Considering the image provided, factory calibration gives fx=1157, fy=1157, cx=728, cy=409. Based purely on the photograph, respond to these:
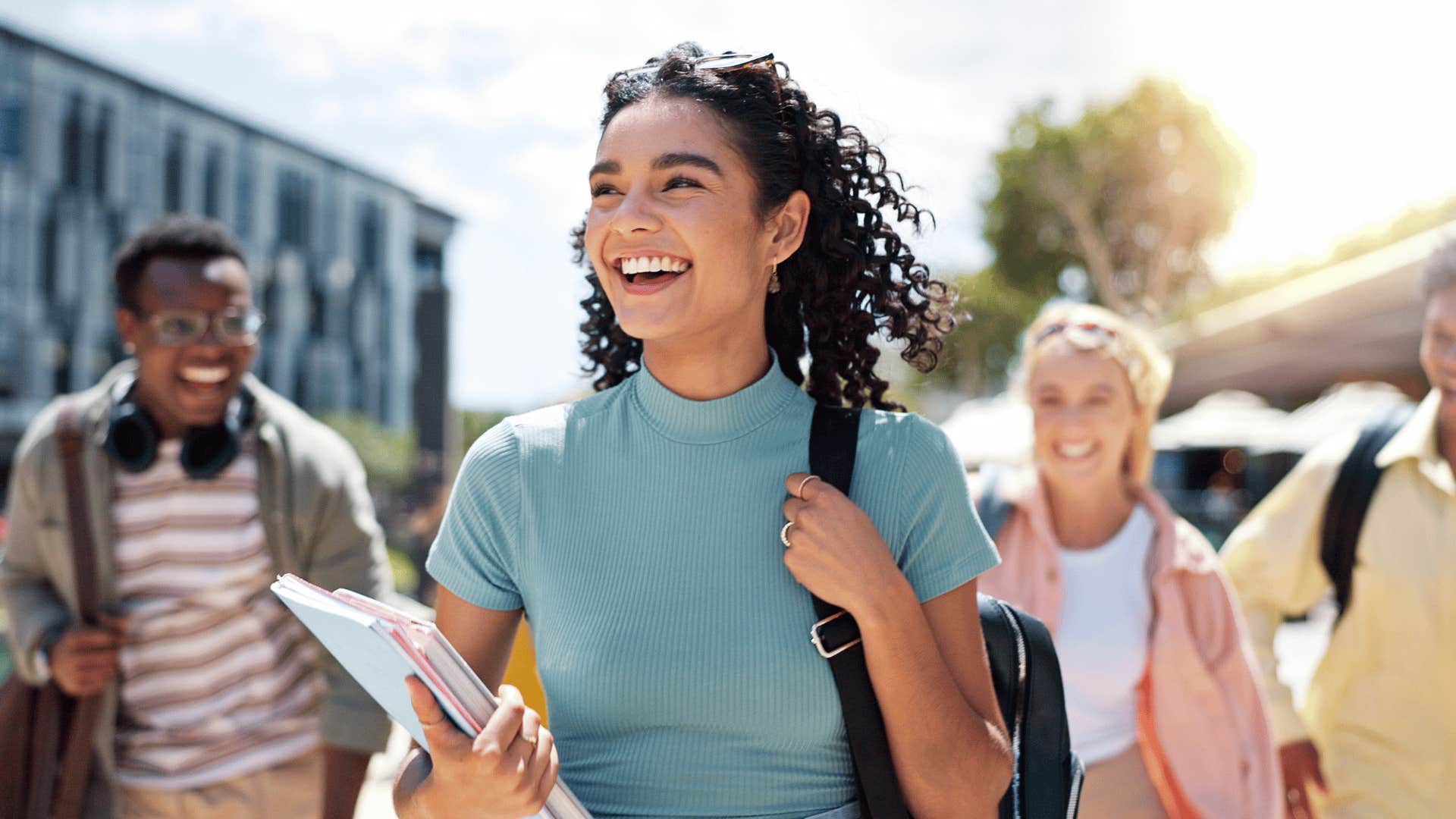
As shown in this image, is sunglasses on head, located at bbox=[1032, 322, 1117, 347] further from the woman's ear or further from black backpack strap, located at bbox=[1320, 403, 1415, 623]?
the woman's ear

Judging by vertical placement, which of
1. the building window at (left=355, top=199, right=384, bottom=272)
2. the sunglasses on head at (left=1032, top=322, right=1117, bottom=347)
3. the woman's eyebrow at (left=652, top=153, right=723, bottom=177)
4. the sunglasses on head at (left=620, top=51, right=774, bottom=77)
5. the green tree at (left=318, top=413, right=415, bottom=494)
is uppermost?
the building window at (left=355, top=199, right=384, bottom=272)

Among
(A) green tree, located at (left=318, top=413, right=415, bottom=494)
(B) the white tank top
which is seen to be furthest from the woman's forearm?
(A) green tree, located at (left=318, top=413, right=415, bottom=494)

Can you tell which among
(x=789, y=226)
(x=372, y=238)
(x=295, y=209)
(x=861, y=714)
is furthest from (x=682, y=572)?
(x=372, y=238)

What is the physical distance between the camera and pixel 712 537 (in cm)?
169

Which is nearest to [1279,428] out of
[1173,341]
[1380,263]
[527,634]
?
[1173,341]

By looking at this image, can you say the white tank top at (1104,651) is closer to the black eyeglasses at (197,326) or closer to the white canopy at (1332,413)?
the black eyeglasses at (197,326)

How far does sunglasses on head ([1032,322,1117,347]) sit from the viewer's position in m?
3.42

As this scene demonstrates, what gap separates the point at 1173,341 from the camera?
14.7 meters

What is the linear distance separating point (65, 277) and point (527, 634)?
1535 inches

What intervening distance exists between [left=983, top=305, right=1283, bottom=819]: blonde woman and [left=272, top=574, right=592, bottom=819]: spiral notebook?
5.74 ft

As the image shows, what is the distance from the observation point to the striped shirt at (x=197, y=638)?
317cm

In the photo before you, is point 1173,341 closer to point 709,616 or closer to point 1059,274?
point 709,616

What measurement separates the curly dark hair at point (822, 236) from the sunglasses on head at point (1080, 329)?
142 centimetres

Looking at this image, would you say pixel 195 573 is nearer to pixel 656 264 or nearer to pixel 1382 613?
pixel 656 264
